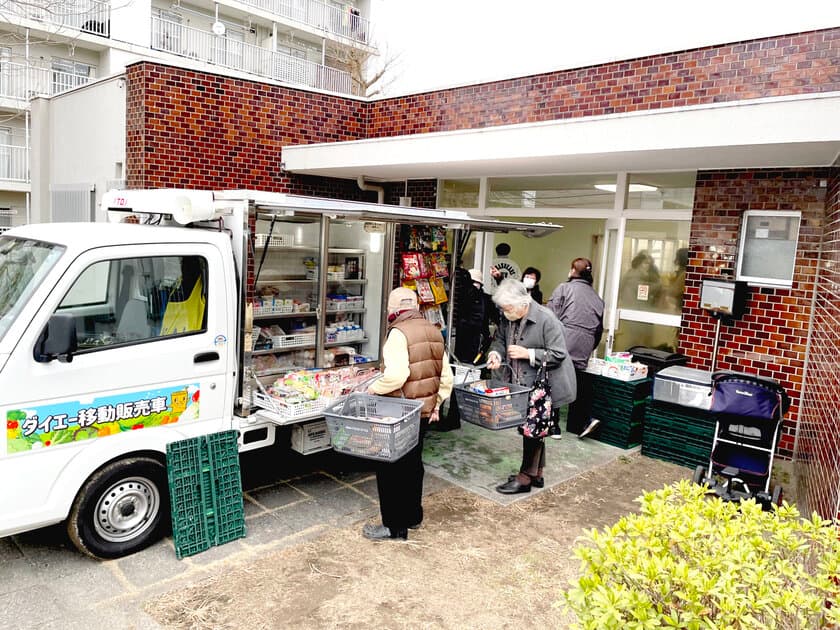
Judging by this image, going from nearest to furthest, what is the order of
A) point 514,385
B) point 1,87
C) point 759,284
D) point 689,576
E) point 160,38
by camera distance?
point 689,576 < point 514,385 < point 759,284 < point 1,87 < point 160,38

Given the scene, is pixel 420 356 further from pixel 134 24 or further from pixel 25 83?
pixel 134 24

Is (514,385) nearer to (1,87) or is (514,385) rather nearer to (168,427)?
(168,427)

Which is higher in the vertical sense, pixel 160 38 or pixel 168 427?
pixel 160 38

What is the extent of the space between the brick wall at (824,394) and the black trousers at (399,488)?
2495mm

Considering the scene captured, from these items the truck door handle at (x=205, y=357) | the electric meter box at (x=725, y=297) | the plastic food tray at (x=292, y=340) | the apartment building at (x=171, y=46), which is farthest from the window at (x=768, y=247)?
the apartment building at (x=171, y=46)

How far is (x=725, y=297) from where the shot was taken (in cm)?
648

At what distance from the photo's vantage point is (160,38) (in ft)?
81.0

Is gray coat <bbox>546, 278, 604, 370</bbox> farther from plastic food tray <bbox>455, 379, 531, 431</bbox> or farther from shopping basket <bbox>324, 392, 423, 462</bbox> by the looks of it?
shopping basket <bbox>324, 392, 423, 462</bbox>

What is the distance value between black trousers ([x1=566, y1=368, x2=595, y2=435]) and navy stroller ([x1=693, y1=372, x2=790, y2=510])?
6.03 feet

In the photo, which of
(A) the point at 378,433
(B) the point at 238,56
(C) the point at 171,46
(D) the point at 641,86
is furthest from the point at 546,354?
(C) the point at 171,46

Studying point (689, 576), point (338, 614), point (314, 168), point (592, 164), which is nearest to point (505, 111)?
point (592, 164)

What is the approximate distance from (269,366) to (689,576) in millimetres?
4301

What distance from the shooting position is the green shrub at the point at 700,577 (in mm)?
1890

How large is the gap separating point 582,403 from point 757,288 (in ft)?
7.15
